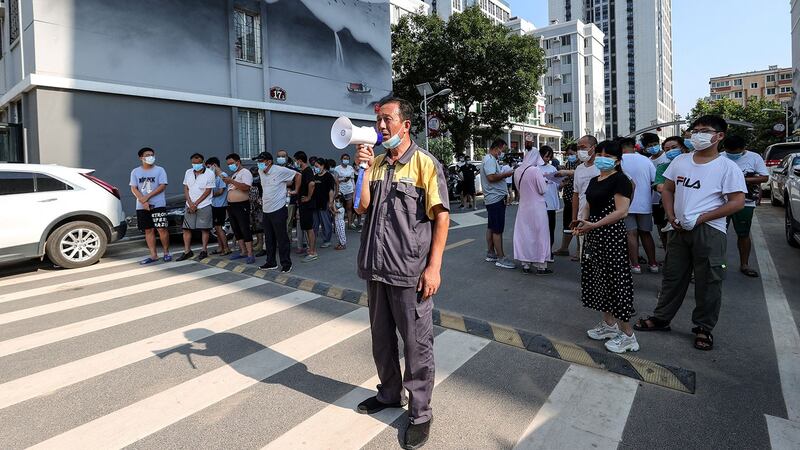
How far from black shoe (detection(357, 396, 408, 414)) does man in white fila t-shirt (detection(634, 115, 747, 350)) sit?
8.54ft

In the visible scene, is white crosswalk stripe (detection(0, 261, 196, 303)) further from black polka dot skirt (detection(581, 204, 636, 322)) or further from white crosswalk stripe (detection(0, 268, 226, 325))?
black polka dot skirt (detection(581, 204, 636, 322))

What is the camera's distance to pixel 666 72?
124438mm

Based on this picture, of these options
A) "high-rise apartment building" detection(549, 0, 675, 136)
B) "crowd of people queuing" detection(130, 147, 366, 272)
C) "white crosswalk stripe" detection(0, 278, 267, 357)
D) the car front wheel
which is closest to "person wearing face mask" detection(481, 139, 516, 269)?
"crowd of people queuing" detection(130, 147, 366, 272)

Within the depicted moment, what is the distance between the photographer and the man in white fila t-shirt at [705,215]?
3.82 metres

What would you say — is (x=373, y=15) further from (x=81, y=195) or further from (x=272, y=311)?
(x=272, y=311)

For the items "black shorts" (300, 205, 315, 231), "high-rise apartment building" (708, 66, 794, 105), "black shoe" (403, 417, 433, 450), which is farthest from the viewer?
"high-rise apartment building" (708, 66, 794, 105)

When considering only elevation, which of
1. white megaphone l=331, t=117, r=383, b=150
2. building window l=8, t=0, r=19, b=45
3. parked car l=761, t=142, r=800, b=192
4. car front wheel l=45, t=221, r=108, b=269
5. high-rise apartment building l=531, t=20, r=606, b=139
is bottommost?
car front wheel l=45, t=221, r=108, b=269

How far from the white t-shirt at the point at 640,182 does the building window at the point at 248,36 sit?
1433 cm

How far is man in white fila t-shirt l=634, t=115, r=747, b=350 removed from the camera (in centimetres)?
382

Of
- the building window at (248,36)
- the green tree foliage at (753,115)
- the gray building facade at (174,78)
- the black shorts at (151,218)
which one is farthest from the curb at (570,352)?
the green tree foliage at (753,115)

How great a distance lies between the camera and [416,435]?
264cm

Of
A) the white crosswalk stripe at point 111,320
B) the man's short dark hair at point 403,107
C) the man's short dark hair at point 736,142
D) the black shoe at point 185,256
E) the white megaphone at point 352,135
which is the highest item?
the man's short dark hair at point 736,142

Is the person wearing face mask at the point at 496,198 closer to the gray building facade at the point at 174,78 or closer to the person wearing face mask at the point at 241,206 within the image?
the person wearing face mask at the point at 241,206

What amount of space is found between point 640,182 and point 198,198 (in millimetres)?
6860
